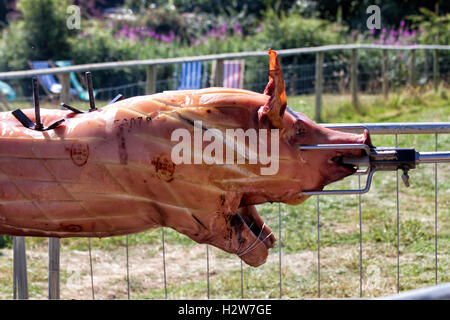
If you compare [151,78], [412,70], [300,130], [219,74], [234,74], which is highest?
[300,130]

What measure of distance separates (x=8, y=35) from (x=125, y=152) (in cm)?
1606

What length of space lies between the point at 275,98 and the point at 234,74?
365 inches

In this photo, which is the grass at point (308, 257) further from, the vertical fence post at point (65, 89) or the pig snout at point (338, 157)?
the pig snout at point (338, 157)

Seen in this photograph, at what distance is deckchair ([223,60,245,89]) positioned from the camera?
1072 centimetres

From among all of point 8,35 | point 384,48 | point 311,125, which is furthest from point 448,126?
point 8,35

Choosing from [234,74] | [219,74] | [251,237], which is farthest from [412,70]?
[251,237]

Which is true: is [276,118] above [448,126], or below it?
above

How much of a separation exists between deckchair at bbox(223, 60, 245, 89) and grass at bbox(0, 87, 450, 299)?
4.23 meters

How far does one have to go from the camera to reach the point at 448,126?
2.79m

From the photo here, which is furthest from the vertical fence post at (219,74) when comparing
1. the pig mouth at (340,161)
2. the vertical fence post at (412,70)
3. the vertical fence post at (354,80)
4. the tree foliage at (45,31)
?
the tree foliage at (45,31)

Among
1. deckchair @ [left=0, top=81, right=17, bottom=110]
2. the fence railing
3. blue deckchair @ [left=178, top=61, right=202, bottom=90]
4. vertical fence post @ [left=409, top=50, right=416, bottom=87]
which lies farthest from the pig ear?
vertical fence post @ [left=409, top=50, right=416, bottom=87]

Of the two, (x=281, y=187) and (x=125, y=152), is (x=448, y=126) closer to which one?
(x=281, y=187)

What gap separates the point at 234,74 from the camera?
1112cm

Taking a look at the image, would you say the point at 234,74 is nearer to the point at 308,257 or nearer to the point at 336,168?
the point at 308,257
